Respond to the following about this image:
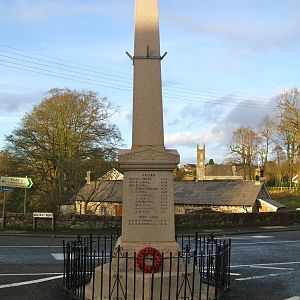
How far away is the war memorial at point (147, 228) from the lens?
7348mm

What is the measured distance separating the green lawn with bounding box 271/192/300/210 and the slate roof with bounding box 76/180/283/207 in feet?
26.1

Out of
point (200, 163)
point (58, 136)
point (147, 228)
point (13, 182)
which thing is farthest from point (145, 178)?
point (200, 163)

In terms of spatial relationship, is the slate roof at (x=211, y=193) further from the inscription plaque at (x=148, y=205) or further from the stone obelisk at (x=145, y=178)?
the inscription plaque at (x=148, y=205)

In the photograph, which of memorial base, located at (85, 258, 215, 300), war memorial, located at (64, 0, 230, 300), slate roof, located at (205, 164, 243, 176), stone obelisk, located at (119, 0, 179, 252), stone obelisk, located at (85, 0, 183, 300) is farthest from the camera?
slate roof, located at (205, 164, 243, 176)

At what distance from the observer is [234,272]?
10.7m

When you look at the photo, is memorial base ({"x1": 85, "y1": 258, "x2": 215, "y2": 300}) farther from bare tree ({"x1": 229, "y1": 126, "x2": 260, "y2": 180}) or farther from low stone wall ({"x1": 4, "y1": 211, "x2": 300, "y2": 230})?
bare tree ({"x1": 229, "y1": 126, "x2": 260, "y2": 180})

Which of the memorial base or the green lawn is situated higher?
the green lawn

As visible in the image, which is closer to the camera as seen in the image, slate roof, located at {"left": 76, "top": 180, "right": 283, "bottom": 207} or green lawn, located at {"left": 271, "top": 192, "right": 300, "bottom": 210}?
slate roof, located at {"left": 76, "top": 180, "right": 283, "bottom": 207}

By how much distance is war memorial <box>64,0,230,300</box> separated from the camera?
7.35 m

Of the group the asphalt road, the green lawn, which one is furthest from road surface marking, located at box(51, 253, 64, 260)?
the green lawn

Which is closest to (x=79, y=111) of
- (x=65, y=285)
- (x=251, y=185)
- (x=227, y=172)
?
(x=251, y=185)

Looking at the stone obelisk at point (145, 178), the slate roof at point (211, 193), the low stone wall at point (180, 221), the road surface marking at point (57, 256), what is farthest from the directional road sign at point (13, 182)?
the stone obelisk at point (145, 178)

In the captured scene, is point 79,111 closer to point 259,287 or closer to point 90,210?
point 90,210

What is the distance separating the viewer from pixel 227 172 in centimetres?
10362
